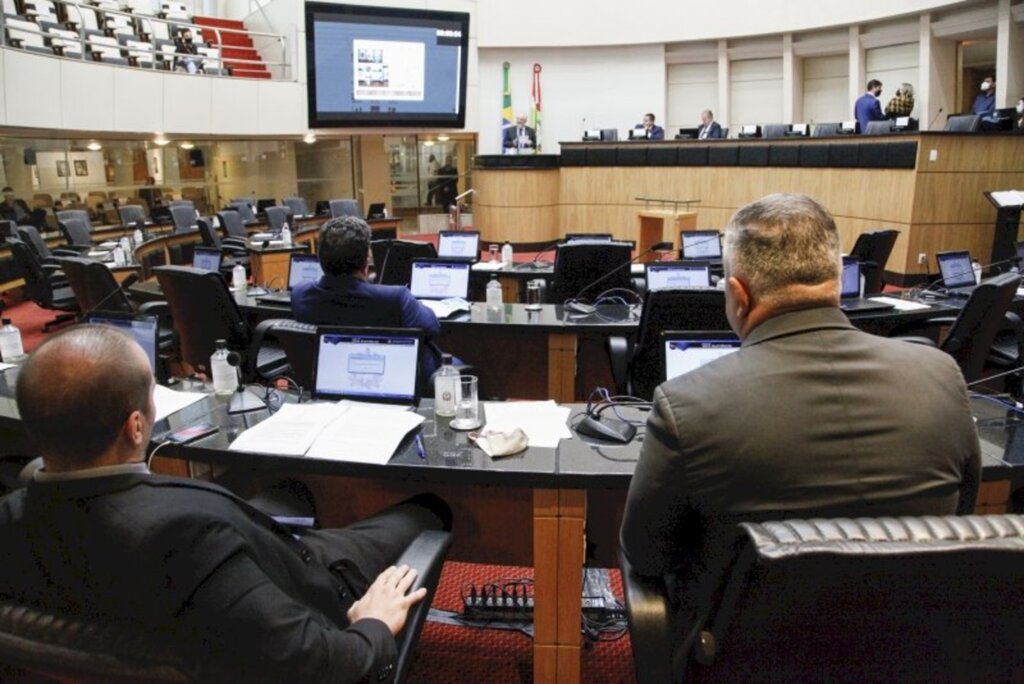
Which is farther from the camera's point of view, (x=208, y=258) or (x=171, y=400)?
(x=208, y=258)

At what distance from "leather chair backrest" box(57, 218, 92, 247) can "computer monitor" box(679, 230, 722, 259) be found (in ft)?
19.7

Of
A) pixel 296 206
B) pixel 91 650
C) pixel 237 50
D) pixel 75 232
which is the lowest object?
pixel 91 650

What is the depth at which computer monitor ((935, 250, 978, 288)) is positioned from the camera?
15.5ft

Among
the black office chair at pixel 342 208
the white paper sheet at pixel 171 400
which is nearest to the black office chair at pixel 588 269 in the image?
the white paper sheet at pixel 171 400

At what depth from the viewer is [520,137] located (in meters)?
12.6

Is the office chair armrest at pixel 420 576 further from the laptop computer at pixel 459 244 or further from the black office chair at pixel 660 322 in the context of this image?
the laptop computer at pixel 459 244

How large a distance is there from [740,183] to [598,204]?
2347 millimetres

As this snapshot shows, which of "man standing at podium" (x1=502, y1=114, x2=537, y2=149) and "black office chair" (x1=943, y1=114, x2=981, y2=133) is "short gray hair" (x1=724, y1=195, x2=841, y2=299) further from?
"man standing at podium" (x1=502, y1=114, x2=537, y2=149)

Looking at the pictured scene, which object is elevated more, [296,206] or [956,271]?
[296,206]

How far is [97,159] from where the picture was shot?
10.8m

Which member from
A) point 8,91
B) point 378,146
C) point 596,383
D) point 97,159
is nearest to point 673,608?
point 596,383

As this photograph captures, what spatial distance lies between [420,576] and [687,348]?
1.21 metres

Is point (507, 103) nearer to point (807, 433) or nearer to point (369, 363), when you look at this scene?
point (369, 363)

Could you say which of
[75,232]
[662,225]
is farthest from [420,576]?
[662,225]
